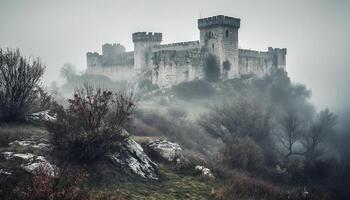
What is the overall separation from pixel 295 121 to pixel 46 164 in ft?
138

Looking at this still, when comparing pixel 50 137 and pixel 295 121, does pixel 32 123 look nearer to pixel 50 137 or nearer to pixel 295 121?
pixel 50 137

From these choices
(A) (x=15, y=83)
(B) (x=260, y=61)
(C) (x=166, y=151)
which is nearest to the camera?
(C) (x=166, y=151)

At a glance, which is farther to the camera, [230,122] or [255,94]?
[255,94]

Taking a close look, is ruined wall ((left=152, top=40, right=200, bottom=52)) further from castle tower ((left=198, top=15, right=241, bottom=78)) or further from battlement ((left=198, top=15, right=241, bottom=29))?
battlement ((left=198, top=15, right=241, bottom=29))

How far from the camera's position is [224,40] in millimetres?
59344

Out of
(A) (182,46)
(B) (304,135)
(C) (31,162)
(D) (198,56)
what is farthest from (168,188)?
(A) (182,46)

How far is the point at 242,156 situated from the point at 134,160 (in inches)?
448

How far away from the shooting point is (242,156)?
26.7 m

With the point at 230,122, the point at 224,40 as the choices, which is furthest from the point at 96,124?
the point at 224,40

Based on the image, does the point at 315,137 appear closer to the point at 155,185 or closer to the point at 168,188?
the point at 168,188

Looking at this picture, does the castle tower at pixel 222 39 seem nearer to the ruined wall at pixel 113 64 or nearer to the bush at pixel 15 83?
the ruined wall at pixel 113 64

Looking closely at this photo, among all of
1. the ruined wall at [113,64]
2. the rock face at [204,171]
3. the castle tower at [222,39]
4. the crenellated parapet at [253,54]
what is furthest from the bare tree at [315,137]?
the ruined wall at [113,64]

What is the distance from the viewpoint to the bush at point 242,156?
85.6 feet

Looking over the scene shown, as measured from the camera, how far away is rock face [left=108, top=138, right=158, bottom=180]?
16969mm
